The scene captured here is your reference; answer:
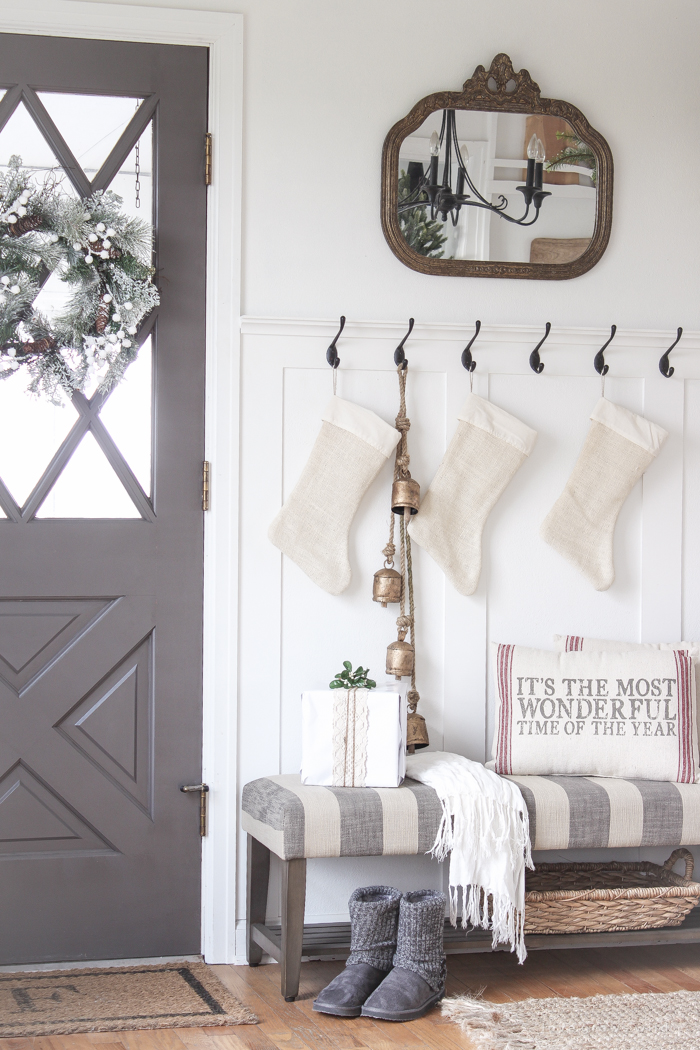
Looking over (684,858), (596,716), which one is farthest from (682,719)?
(684,858)

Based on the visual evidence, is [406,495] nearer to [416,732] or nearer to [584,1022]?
[416,732]

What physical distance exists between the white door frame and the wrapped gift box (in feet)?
0.97

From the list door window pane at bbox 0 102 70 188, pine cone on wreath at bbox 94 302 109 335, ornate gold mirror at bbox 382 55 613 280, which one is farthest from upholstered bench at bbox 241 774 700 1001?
door window pane at bbox 0 102 70 188

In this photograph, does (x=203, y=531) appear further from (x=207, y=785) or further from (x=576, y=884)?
(x=576, y=884)

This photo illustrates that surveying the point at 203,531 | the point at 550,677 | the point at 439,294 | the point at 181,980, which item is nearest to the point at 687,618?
the point at 550,677

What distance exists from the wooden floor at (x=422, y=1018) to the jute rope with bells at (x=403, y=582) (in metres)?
0.54

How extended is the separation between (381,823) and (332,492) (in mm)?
781

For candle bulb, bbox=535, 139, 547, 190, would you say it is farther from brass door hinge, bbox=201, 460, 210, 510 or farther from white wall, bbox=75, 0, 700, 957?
brass door hinge, bbox=201, 460, 210, 510

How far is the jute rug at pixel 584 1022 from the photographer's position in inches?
73.9

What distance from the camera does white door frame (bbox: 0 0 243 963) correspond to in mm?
2355

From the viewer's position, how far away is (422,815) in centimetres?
205

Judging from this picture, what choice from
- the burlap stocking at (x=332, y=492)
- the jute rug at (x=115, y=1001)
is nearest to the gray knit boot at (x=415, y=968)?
the jute rug at (x=115, y=1001)

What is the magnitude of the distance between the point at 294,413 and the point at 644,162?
1.13 meters

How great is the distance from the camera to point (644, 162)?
2594 millimetres
